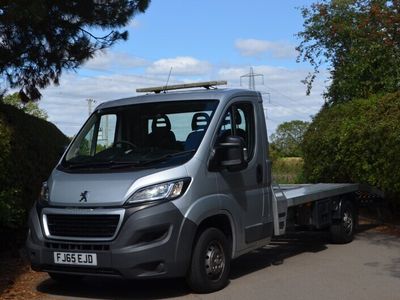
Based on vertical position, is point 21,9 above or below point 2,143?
above

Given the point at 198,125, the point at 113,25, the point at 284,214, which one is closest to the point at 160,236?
the point at 198,125

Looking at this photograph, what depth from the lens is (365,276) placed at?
809 centimetres

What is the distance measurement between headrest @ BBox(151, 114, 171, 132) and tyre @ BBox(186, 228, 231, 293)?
143 cm

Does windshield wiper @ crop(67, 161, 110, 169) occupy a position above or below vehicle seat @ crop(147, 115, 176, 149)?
below

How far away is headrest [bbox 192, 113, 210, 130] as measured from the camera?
7.53 metres

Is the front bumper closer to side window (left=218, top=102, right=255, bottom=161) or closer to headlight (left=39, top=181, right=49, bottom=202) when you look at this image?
headlight (left=39, top=181, right=49, bottom=202)

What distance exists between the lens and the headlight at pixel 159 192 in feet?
21.8

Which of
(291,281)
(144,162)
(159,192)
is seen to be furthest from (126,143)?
(291,281)

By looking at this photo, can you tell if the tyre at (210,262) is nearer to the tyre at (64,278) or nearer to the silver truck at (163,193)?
the silver truck at (163,193)

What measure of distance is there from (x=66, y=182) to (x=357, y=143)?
23.3ft

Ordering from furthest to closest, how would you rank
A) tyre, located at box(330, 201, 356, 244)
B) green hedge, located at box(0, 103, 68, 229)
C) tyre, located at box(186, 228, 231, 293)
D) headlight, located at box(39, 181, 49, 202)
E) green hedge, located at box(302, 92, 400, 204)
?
1. green hedge, located at box(302, 92, 400, 204)
2. tyre, located at box(330, 201, 356, 244)
3. green hedge, located at box(0, 103, 68, 229)
4. headlight, located at box(39, 181, 49, 202)
5. tyre, located at box(186, 228, 231, 293)

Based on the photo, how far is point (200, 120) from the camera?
25.0 ft

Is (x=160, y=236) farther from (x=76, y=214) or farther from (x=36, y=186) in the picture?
(x=36, y=186)

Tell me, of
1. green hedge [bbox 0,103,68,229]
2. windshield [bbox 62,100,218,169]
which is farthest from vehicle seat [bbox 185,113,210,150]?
green hedge [bbox 0,103,68,229]
